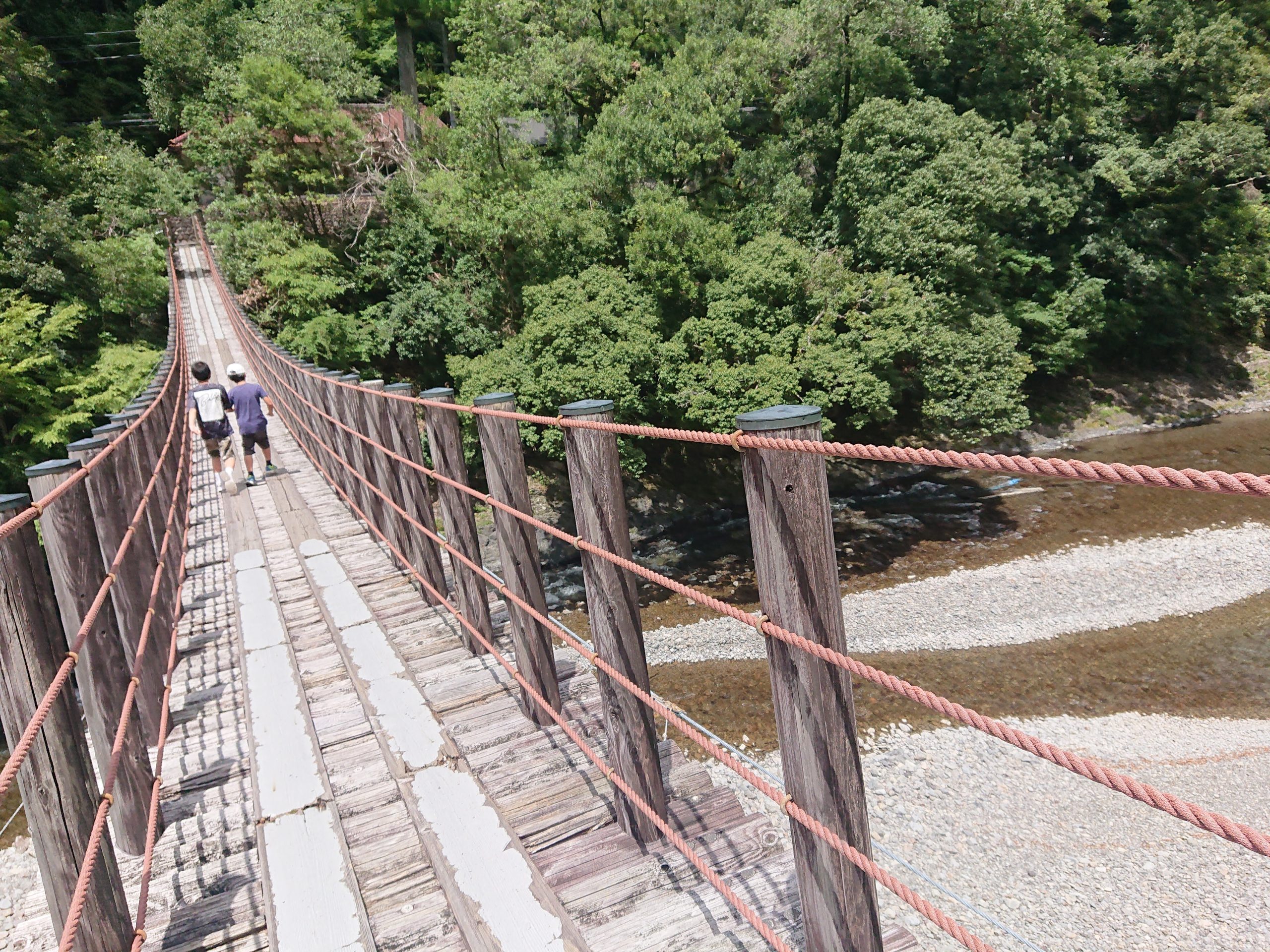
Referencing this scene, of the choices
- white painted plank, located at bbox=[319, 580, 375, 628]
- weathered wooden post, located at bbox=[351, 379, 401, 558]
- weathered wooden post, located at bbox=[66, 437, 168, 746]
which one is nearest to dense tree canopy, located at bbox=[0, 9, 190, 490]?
weathered wooden post, located at bbox=[351, 379, 401, 558]

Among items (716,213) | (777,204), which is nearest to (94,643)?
(716,213)

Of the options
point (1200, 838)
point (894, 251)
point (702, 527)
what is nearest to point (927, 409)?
point (894, 251)

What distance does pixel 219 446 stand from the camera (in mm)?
8211

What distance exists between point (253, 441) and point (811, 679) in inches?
316

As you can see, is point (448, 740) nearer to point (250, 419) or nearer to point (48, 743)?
point (48, 743)

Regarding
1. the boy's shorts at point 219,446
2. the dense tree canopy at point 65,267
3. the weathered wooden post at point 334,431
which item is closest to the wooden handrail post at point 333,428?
the weathered wooden post at point 334,431

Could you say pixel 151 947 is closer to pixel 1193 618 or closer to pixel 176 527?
pixel 176 527

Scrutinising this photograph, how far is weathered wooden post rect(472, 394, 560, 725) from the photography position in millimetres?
2820

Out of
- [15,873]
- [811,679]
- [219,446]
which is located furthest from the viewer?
[219,446]

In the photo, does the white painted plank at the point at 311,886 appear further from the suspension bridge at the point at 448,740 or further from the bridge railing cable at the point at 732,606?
the bridge railing cable at the point at 732,606

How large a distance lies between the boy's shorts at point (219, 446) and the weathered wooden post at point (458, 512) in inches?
210

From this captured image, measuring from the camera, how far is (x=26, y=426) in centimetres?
1642

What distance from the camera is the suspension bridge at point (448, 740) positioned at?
1.48 metres

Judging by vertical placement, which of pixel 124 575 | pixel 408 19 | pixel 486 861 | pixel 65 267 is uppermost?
pixel 408 19
